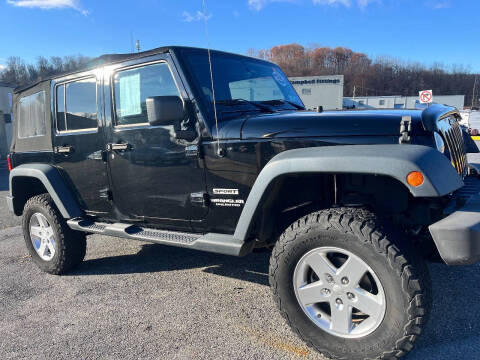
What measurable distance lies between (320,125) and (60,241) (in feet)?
9.55

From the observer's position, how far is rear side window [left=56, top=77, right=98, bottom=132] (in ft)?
11.3

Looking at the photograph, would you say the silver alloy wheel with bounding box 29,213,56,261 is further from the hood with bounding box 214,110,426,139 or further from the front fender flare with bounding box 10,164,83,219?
the hood with bounding box 214,110,426,139

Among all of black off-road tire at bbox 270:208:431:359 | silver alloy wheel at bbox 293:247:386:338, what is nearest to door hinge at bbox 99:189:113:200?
black off-road tire at bbox 270:208:431:359

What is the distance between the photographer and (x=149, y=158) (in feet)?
9.90

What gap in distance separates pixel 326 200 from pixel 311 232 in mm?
434

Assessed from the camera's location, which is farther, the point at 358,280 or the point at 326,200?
the point at 326,200

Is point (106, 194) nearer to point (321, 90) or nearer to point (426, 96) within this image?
point (426, 96)

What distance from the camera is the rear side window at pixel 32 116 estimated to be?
399cm

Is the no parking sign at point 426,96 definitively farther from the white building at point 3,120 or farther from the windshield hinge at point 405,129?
the white building at point 3,120

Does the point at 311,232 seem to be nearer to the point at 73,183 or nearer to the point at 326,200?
the point at 326,200

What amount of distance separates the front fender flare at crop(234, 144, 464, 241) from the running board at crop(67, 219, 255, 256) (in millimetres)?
467

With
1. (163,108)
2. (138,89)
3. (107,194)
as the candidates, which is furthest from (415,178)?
(107,194)

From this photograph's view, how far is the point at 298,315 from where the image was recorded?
2.38 m

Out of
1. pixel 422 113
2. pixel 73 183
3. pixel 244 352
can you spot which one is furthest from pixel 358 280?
pixel 73 183
